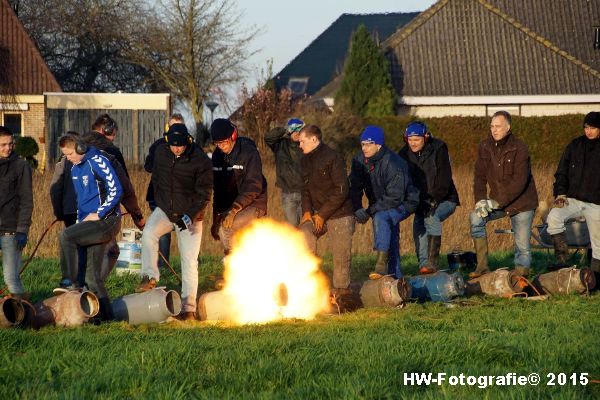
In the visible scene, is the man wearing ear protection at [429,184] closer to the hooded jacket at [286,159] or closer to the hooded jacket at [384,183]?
the hooded jacket at [384,183]

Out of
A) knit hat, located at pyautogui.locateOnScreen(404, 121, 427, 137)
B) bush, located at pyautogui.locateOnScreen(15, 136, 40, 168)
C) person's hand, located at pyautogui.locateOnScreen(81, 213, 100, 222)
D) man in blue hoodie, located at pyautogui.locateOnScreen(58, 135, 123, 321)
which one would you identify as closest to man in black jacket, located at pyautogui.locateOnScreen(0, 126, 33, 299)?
man in blue hoodie, located at pyautogui.locateOnScreen(58, 135, 123, 321)

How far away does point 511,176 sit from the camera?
52.0ft

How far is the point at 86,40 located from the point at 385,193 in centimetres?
5219

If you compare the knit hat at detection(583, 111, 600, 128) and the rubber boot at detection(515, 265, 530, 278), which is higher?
the knit hat at detection(583, 111, 600, 128)

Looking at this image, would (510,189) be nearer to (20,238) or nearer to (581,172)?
(581,172)

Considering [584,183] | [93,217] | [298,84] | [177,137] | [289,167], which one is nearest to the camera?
[93,217]

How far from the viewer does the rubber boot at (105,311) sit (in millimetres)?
12711

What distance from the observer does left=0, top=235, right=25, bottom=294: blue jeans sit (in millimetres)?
12812

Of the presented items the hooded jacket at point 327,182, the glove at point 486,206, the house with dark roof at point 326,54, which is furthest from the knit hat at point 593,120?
the house with dark roof at point 326,54

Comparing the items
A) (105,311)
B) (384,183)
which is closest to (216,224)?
(384,183)

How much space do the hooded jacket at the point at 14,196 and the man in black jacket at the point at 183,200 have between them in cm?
135

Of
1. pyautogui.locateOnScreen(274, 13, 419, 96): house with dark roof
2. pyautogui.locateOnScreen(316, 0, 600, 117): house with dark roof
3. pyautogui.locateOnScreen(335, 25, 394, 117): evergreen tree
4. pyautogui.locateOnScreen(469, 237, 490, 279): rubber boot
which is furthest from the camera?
pyautogui.locateOnScreen(274, 13, 419, 96): house with dark roof

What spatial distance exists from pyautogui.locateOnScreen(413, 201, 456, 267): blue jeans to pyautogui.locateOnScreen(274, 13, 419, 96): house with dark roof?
4484cm

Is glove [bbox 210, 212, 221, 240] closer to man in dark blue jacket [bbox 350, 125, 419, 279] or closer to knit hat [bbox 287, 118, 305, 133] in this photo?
man in dark blue jacket [bbox 350, 125, 419, 279]
